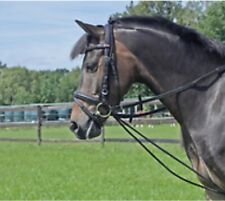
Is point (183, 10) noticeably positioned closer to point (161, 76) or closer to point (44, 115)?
point (44, 115)

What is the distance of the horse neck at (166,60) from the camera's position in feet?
14.4

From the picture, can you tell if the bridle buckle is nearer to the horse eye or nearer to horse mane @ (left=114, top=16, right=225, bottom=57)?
the horse eye

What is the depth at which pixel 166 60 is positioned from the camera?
4422 millimetres

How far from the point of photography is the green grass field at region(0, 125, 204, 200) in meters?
8.52

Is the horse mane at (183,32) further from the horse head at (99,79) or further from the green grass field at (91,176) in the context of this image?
the green grass field at (91,176)

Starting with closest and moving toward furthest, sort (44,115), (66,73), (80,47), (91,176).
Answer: (80,47), (91,176), (44,115), (66,73)

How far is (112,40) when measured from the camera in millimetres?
4344

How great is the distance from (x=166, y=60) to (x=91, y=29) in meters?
0.59

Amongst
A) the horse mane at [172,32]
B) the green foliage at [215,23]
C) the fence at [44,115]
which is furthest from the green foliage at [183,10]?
the horse mane at [172,32]

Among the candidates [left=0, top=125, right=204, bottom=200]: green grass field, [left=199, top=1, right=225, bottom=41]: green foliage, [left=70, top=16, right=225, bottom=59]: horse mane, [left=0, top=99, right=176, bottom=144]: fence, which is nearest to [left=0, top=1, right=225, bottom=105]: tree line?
[left=199, top=1, right=225, bottom=41]: green foliage

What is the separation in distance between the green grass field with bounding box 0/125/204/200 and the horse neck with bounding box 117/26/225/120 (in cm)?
391

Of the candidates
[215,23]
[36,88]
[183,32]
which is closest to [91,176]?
[183,32]

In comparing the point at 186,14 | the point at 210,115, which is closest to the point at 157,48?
the point at 210,115

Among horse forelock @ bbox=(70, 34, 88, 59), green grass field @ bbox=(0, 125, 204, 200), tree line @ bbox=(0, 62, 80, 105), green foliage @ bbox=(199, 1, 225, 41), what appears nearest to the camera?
horse forelock @ bbox=(70, 34, 88, 59)
